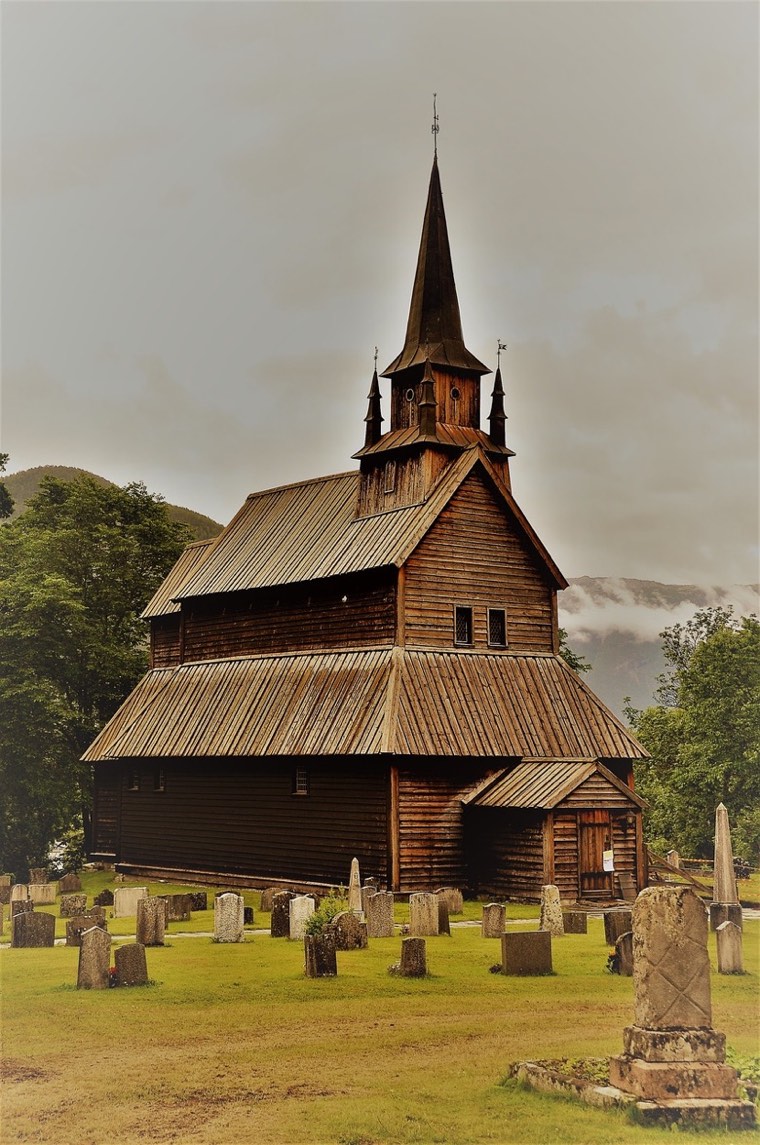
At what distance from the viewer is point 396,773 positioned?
3703cm

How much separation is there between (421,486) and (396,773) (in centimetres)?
972

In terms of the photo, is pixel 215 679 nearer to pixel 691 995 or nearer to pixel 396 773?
pixel 396 773

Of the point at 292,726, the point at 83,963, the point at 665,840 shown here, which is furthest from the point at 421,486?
the point at 83,963

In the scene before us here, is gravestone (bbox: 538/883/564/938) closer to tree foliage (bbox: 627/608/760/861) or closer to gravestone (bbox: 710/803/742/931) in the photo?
gravestone (bbox: 710/803/742/931)

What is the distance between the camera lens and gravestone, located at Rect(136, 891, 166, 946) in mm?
27312

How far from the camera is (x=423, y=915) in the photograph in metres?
28.6

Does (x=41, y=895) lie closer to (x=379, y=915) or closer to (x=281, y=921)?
(x=281, y=921)

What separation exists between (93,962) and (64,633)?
3429 cm

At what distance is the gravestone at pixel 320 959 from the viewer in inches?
900

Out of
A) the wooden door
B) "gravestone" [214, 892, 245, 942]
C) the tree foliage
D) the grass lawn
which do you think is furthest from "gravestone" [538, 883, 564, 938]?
the tree foliage

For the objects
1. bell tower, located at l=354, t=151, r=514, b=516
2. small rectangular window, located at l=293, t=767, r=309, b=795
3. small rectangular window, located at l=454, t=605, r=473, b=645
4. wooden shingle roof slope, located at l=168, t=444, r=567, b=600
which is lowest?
small rectangular window, located at l=293, t=767, r=309, b=795

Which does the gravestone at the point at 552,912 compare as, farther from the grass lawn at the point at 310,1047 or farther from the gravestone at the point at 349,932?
the gravestone at the point at 349,932

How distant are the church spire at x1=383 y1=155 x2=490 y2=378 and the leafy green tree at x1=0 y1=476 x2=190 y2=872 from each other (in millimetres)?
17332

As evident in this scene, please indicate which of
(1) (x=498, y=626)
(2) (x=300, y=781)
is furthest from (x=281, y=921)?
(1) (x=498, y=626)
